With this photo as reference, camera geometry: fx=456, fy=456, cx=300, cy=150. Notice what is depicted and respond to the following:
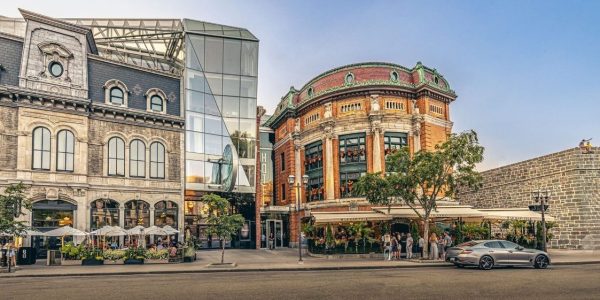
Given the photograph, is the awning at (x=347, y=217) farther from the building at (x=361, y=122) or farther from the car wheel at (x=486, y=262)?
the car wheel at (x=486, y=262)

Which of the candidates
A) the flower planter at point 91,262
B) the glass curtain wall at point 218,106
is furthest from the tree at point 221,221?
the glass curtain wall at point 218,106

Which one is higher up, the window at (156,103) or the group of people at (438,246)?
the window at (156,103)

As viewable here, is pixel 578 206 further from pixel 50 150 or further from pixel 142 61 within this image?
pixel 142 61

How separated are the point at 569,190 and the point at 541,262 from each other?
15.1 m

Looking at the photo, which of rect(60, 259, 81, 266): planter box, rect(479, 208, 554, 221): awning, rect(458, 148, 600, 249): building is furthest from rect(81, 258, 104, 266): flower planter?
rect(458, 148, 600, 249): building

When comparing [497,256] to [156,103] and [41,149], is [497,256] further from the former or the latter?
[41,149]

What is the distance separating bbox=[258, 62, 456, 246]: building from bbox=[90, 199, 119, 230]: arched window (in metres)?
14.3

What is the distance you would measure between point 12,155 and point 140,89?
33.6 ft

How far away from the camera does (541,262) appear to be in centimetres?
2102

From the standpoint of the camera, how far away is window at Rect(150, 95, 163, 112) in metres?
36.7

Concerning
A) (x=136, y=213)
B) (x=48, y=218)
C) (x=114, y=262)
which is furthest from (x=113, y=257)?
(x=136, y=213)

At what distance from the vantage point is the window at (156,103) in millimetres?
36656

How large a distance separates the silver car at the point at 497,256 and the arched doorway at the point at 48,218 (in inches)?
1008

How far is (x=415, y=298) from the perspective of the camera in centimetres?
1160
